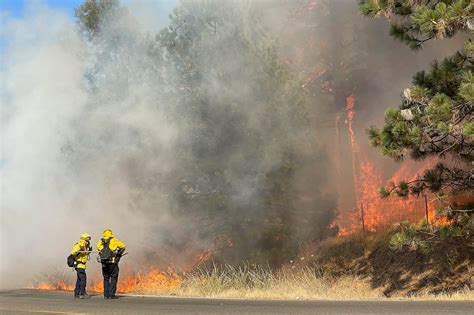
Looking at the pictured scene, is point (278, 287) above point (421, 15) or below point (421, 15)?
below

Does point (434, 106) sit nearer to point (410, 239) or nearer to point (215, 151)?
point (410, 239)

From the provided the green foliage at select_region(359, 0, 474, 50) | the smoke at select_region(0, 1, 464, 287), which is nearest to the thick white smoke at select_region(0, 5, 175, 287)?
the smoke at select_region(0, 1, 464, 287)

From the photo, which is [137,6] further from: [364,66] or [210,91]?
[364,66]

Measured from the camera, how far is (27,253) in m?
16.2

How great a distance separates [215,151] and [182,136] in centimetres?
89

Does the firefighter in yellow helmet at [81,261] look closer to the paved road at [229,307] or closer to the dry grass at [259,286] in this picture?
the paved road at [229,307]

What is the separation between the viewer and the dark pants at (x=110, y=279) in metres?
10.8

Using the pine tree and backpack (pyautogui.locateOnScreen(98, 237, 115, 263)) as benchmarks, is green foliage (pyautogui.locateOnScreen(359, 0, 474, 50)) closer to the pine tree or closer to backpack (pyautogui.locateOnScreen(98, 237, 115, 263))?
the pine tree

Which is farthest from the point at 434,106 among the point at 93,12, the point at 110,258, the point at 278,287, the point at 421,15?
the point at 93,12

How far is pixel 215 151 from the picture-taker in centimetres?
1523

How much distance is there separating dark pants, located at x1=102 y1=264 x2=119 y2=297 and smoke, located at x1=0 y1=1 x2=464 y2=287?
4637 mm

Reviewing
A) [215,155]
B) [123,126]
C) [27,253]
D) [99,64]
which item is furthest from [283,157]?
[27,253]

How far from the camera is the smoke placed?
49.1ft

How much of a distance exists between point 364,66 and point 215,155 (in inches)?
189
